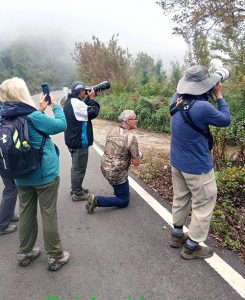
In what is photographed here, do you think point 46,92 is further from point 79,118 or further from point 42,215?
point 79,118

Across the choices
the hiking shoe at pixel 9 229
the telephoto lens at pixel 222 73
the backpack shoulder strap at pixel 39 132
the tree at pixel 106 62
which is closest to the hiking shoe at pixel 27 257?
the hiking shoe at pixel 9 229

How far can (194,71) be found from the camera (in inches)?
150

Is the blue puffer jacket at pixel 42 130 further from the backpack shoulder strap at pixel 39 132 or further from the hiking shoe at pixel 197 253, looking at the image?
the hiking shoe at pixel 197 253

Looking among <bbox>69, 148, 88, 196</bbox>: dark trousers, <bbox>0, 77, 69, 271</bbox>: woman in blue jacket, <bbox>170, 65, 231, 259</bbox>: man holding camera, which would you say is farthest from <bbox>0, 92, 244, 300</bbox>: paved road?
<bbox>69, 148, 88, 196</bbox>: dark trousers

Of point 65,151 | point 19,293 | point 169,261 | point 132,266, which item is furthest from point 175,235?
point 65,151

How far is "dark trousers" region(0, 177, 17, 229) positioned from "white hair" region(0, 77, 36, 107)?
5.35 feet

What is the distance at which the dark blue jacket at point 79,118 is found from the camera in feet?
19.1

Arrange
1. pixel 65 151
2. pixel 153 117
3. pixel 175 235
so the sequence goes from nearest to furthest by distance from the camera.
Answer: pixel 175 235, pixel 65 151, pixel 153 117

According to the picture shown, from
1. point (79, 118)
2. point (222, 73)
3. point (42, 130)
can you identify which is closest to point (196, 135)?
point (222, 73)

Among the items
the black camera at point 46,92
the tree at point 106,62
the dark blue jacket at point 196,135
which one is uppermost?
the black camera at point 46,92

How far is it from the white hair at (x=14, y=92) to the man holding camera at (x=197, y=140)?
1590 millimetres

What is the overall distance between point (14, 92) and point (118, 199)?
2541mm

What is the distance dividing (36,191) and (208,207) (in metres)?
1.88

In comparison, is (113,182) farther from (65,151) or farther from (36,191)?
(65,151)
